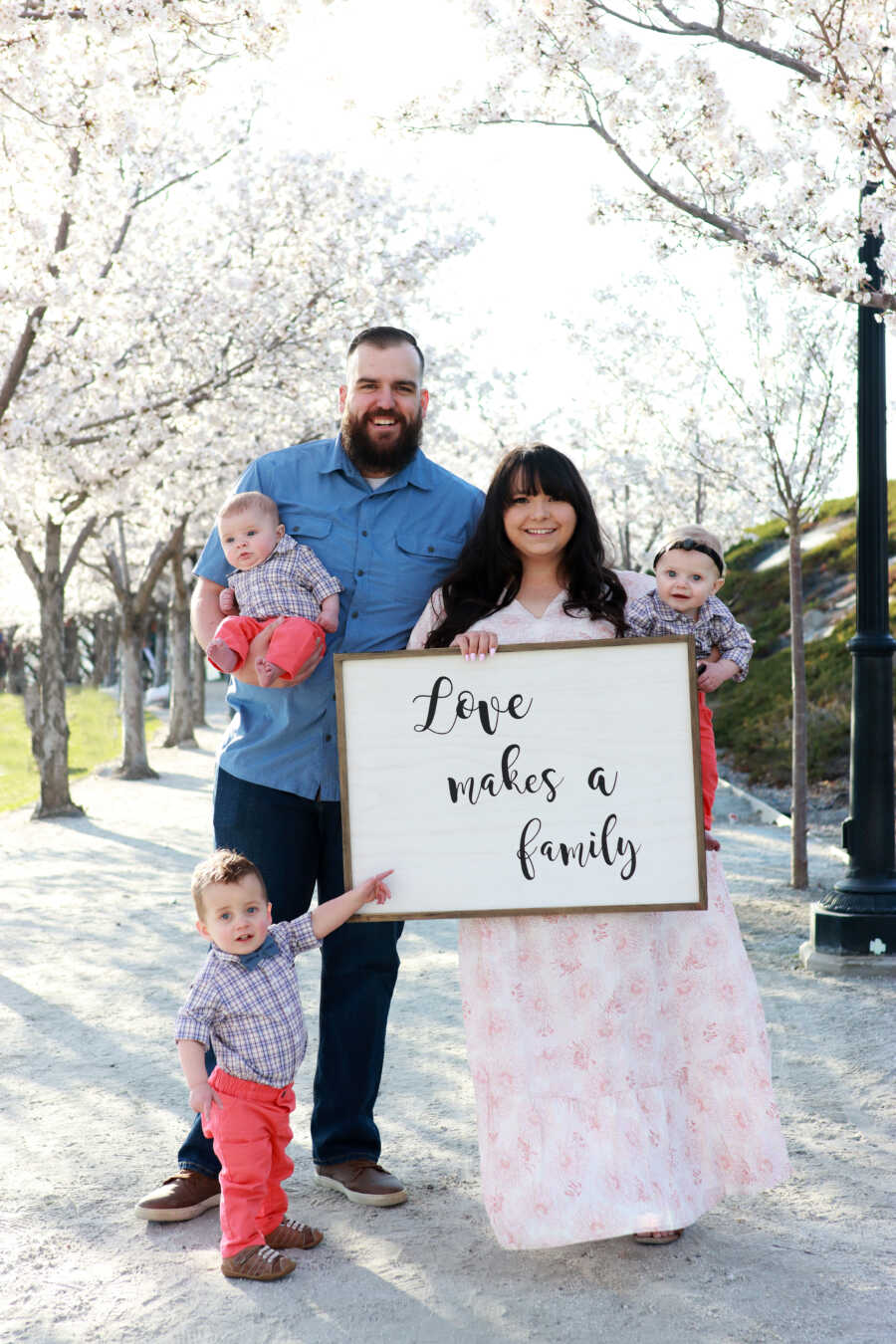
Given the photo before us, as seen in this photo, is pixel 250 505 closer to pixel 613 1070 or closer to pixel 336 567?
pixel 336 567

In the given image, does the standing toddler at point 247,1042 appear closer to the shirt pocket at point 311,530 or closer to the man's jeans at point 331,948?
the man's jeans at point 331,948

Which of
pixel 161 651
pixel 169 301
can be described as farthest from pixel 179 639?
pixel 161 651

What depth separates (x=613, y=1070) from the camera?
3.42 meters

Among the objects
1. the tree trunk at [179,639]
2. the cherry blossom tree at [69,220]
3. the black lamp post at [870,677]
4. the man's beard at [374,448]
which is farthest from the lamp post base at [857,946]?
the tree trunk at [179,639]

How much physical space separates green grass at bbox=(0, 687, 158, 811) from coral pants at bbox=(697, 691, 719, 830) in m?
15.4

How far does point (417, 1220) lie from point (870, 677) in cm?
438

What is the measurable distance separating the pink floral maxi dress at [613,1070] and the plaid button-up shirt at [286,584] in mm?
605

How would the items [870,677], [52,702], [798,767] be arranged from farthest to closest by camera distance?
[52,702] → [798,767] → [870,677]

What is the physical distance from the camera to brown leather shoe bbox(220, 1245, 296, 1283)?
11.0 ft

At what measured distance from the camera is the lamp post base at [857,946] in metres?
6.64

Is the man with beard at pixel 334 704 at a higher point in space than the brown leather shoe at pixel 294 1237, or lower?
higher

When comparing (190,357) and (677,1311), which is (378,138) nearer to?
(677,1311)

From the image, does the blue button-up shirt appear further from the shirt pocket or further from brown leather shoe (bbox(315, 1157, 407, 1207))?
brown leather shoe (bbox(315, 1157, 407, 1207))

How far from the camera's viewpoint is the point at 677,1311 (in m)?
3.12
